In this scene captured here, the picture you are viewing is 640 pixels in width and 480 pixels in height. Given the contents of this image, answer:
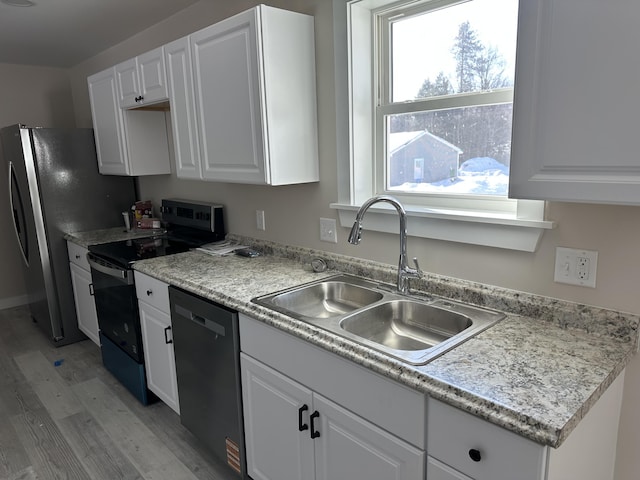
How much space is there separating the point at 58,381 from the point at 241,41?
2.47 m

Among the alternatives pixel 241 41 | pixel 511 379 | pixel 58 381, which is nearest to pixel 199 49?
pixel 241 41

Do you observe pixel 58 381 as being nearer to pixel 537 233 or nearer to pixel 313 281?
pixel 313 281

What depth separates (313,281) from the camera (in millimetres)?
1916

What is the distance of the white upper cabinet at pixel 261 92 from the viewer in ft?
6.09

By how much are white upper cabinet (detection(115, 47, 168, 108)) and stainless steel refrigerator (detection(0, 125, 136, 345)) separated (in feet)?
2.48

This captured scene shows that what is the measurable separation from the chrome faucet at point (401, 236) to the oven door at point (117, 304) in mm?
1381

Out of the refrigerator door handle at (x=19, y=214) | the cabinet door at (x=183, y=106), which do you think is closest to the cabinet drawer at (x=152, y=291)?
the cabinet door at (x=183, y=106)

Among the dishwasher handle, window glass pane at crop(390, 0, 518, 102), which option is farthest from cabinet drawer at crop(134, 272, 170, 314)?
window glass pane at crop(390, 0, 518, 102)

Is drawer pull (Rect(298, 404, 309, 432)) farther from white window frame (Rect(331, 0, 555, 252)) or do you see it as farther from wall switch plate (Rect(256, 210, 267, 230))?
wall switch plate (Rect(256, 210, 267, 230))

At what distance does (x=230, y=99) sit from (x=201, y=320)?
1.00 metres

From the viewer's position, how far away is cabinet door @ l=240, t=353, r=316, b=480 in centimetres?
151

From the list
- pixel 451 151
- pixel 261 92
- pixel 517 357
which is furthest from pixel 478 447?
pixel 261 92

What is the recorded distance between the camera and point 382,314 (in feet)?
5.39

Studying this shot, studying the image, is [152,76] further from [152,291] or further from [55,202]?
[55,202]
